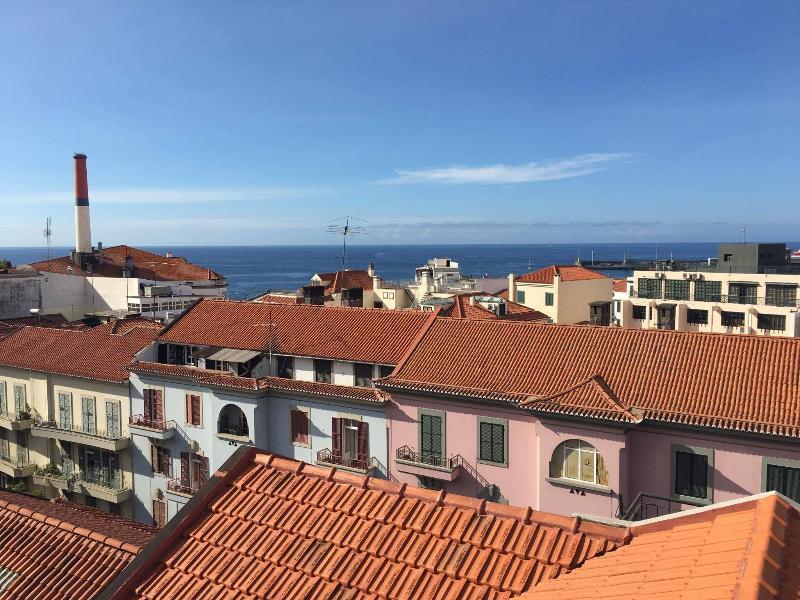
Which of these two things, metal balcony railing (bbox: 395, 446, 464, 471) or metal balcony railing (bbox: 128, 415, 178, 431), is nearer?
metal balcony railing (bbox: 395, 446, 464, 471)

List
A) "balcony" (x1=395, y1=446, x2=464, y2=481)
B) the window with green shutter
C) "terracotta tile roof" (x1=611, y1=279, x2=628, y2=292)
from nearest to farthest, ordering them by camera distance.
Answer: the window with green shutter, "balcony" (x1=395, y1=446, x2=464, y2=481), "terracotta tile roof" (x1=611, y1=279, x2=628, y2=292)

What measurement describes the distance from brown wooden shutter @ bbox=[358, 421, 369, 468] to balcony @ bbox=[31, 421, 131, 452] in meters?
13.4

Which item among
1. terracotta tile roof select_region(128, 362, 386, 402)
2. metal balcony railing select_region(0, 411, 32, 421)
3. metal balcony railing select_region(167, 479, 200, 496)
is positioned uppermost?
terracotta tile roof select_region(128, 362, 386, 402)

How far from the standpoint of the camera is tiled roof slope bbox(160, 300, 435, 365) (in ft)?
102

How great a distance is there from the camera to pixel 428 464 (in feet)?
87.4

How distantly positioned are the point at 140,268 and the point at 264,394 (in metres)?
52.8

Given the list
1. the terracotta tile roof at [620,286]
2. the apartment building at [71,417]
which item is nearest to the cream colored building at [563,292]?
the terracotta tile roof at [620,286]

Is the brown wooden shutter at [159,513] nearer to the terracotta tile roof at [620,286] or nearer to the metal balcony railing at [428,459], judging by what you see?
the metal balcony railing at [428,459]

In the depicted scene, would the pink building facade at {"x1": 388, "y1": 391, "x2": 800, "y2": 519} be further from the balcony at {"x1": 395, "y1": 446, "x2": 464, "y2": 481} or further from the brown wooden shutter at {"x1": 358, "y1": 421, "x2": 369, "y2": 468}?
the brown wooden shutter at {"x1": 358, "y1": 421, "x2": 369, "y2": 468}

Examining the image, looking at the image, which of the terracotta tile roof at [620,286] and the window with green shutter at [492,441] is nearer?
the window with green shutter at [492,441]

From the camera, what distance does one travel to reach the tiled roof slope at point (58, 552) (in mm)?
10238

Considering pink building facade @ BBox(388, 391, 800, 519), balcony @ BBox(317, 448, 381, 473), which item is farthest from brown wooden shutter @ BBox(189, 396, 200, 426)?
pink building facade @ BBox(388, 391, 800, 519)

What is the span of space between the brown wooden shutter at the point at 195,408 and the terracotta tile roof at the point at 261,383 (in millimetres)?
1167

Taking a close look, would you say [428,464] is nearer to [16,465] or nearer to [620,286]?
[16,465]
